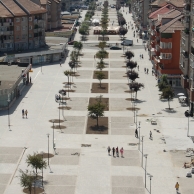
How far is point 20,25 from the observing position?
131875 mm

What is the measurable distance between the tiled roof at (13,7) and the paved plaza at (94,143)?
100.0 ft

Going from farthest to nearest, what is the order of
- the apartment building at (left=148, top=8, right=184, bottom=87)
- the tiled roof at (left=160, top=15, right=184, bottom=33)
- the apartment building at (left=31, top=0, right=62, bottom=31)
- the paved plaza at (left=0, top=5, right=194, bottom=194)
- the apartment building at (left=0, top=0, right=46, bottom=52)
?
the apartment building at (left=31, top=0, right=62, bottom=31) → the apartment building at (left=0, top=0, right=46, bottom=52) → the apartment building at (left=148, top=8, right=184, bottom=87) → the tiled roof at (left=160, top=15, right=184, bottom=33) → the paved plaza at (left=0, top=5, right=194, bottom=194)

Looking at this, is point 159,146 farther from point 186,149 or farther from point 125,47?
point 125,47

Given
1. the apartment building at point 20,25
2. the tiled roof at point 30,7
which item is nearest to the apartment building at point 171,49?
the apartment building at point 20,25

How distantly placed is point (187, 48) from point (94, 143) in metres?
30.2

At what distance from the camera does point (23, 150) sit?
218 ft

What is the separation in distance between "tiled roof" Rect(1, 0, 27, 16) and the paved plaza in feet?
100.0

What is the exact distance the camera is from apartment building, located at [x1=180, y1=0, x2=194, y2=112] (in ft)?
289

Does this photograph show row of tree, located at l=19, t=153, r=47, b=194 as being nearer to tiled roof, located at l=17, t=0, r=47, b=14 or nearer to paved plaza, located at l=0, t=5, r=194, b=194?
paved plaza, located at l=0, t=5, r=194, b=194

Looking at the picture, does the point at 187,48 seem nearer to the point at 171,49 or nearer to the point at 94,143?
the point at 171,49

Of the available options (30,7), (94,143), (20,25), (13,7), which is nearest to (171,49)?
(94,143)

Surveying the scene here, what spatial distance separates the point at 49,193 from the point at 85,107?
112 ft

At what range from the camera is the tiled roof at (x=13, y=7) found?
429 ft

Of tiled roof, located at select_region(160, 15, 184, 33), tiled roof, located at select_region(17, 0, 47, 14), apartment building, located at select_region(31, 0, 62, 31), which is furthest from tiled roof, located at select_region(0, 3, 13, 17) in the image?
apartment building, located at select_region(31, 0, 62, 31)
